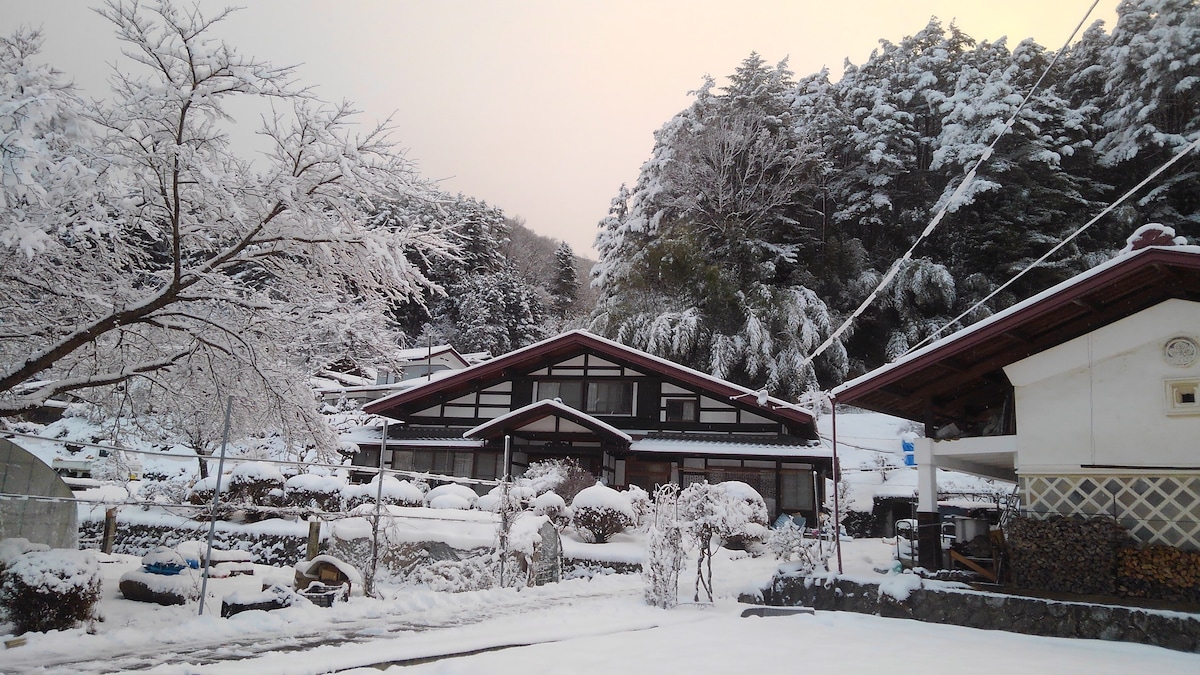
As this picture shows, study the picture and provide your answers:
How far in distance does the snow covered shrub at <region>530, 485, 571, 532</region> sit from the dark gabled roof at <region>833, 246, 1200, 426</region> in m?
6.73

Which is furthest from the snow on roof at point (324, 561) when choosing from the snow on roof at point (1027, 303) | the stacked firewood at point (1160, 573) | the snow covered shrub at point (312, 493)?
the stacked firewood at point (1160, 573)

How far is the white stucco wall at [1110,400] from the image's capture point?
8328 millimetres

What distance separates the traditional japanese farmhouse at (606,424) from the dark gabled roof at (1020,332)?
774cm

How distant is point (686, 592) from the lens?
33.4ft

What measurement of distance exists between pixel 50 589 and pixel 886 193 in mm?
34176

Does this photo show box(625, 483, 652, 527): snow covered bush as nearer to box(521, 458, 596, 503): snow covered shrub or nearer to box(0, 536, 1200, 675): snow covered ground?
box(521, 458, 596, 503): snow covered shrub

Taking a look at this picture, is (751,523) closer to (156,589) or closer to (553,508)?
(553,508)

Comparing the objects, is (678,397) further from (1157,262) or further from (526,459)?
(1157,262)

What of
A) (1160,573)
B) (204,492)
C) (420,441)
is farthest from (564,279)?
(1160,573)

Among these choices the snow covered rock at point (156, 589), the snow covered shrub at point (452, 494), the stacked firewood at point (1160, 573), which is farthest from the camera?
the snow covered shrub at point (452, 494)

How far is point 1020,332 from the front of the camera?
9.35 m

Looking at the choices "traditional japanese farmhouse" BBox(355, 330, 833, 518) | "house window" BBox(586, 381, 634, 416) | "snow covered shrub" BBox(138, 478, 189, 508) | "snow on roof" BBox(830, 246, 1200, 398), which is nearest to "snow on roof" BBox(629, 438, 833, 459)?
"traditional japanese farmhouse" BBox(355, 330, 833, 518)

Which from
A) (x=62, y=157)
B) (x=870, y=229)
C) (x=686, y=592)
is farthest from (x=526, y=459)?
(x=870, y=229)

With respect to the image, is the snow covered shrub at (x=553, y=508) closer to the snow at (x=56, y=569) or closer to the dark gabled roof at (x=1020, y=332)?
the dark gabled roof at (x=1020, y=332)
